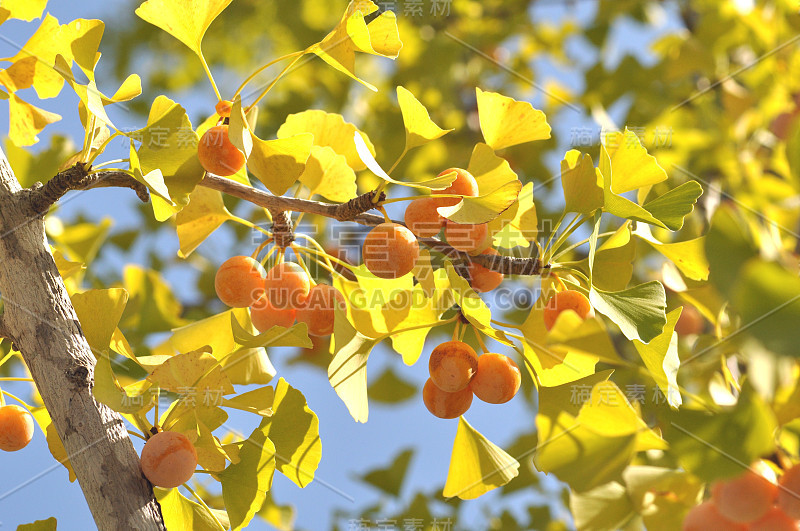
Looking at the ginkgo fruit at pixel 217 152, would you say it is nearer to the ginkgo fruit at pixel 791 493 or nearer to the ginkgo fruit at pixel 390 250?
the ginkgo fruit at pixel 390 250

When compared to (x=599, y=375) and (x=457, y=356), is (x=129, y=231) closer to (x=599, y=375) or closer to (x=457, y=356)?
(x=457, y=356)

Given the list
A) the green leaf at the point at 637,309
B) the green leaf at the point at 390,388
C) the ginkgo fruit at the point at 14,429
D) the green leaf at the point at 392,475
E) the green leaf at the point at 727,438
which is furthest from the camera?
the green leaf at the point at 390,388

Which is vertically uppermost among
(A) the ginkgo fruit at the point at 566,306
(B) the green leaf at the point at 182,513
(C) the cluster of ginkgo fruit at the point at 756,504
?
(A) the ginkgo fruit at the point at 566,306

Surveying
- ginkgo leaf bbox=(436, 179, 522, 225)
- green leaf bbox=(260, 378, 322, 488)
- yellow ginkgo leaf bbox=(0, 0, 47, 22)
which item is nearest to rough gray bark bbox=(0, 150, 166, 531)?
green leaf bbox=(260, 378, 322, 488)

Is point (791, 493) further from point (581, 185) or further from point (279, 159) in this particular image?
point (279, 159)

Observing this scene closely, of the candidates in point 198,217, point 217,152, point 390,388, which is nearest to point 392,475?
point 390,388

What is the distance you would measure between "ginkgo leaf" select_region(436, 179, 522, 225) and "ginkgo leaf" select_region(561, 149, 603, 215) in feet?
0.21

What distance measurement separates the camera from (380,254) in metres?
0.53

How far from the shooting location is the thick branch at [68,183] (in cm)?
53

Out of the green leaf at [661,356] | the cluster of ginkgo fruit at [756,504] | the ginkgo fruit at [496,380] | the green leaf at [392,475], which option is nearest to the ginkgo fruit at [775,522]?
the cluster of ginkgo fruit at [756,504]

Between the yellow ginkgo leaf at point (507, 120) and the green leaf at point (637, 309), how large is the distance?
0.19 metres

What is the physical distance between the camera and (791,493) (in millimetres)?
380

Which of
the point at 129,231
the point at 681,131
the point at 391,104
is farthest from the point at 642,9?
the point at 129,231

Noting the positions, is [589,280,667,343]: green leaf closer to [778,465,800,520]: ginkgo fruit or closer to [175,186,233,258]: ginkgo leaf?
[778,465,800,520]: ginkgo fruit
